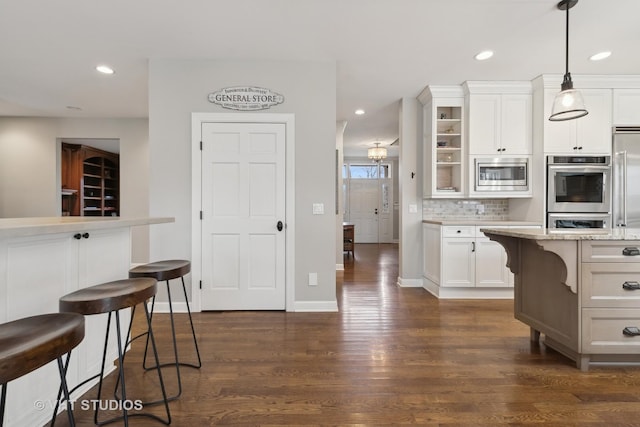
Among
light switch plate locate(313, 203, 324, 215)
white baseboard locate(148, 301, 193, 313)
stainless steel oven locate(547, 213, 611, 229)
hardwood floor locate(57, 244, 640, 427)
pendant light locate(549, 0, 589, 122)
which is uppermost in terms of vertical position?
pendant light locate(549, 0, 589, 122)

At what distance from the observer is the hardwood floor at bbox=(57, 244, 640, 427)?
1684mm

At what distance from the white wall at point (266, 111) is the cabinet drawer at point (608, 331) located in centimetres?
210

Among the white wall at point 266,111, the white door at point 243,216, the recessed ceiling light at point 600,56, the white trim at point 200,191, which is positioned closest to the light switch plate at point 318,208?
the white wall at point 266,111

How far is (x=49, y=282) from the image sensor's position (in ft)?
5.27

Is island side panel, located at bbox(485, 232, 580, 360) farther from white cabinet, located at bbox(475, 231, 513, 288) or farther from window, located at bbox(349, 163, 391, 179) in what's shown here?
window, located at bbox(349, 163, 391, 179)

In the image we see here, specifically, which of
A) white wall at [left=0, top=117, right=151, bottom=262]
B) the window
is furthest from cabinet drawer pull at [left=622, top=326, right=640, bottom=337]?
the window

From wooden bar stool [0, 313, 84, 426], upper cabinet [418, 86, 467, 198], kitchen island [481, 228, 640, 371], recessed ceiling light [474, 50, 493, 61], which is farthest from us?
upper cabinet [418, 86, 467, 198]

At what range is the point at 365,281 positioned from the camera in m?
4.84

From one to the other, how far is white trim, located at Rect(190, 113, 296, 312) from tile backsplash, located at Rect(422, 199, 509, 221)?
6.96 ft

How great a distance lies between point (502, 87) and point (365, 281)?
3166 millimetres

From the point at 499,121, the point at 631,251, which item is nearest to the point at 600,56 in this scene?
the point at 499,121

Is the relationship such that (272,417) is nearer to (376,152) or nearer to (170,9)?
(170,9)

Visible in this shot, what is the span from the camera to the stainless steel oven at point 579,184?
373 centimetres

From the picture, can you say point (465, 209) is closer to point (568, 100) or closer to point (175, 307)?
point (568, 100)
